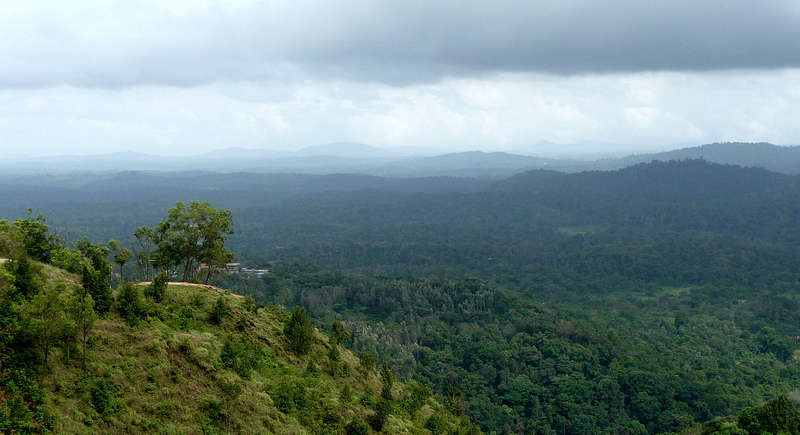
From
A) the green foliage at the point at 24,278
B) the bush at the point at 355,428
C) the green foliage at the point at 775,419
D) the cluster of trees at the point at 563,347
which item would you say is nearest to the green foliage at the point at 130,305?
the green foliage at the point at 24,278

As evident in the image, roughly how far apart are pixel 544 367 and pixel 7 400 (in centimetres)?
6350

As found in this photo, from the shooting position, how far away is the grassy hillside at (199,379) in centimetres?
1524

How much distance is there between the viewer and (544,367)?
66.0m

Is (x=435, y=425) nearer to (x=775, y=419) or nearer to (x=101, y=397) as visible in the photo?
(x=101, y=397)

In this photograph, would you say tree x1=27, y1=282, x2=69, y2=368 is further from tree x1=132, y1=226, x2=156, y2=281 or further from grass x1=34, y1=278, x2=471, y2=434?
tree x1=132, y1=226, x2=156, y2=281

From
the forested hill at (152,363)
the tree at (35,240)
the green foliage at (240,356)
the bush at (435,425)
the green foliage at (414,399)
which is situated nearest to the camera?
the forested hill at (152,363)

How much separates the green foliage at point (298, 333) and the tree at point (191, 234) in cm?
749

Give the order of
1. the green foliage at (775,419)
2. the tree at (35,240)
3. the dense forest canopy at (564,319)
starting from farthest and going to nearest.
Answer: the dense forest canopy at (564,319) < the green foliage at (775,419) < the tree at (35,240)

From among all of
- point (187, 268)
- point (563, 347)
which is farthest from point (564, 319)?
point (187, 268)

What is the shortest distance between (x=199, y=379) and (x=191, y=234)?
15.1 meters

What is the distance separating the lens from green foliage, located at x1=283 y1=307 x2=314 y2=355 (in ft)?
90.8

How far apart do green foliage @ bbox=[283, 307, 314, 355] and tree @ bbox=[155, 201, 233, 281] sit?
24.6 feet

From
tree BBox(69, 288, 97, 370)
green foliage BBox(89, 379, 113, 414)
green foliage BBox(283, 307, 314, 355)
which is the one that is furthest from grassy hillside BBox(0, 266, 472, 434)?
green foliage BBox(283, 307, 314, 355)

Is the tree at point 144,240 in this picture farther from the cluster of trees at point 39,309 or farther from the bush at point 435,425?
the bush at point 435,425
